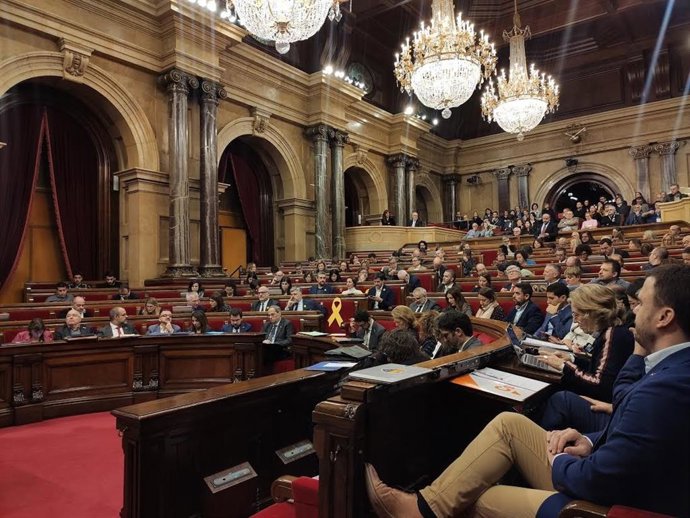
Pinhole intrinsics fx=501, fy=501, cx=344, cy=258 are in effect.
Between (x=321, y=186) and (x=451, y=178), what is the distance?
7.68m

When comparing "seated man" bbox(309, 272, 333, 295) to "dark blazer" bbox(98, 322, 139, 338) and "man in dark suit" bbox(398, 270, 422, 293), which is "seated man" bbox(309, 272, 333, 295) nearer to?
"man in dark suit" bbox(398, 270, 422, 293)

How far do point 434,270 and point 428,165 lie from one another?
11307 mm

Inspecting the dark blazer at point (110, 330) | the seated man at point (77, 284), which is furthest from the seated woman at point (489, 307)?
the seated man at point (77, 284)

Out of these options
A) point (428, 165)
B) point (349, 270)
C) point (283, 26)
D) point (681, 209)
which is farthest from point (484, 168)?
point (283, 26)

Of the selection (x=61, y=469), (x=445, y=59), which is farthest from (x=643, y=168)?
(x=61, y=469)

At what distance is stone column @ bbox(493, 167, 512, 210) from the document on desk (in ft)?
56.7

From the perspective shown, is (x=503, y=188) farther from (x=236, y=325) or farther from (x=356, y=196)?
(x=236, y=325)

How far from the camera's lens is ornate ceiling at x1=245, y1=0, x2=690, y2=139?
14362 millimetres

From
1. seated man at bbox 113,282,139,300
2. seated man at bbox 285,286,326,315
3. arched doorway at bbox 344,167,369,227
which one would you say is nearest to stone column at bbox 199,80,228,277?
seated man at bbox 113,282,139,300

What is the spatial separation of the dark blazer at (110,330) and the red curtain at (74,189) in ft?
16.2

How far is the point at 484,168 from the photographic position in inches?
740

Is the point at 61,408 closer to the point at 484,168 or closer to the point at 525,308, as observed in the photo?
the point at 525,308

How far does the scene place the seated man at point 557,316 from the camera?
12.3 feet

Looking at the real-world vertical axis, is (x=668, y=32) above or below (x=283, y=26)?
above
